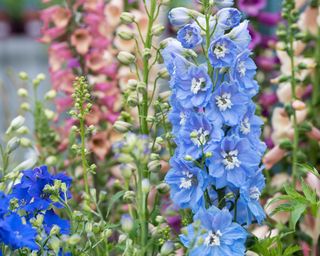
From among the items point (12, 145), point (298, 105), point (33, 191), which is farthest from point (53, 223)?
point (298, 105)

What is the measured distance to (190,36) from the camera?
156 centimetres

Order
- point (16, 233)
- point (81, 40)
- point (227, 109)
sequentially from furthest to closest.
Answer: point (81, 40) → point (227, 109) → point (16, 233)

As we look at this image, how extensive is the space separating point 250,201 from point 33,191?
Result: 14.8 inches

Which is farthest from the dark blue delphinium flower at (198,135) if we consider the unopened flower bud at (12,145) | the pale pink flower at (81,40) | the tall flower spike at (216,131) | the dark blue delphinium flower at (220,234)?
the pale pink flower at (81,40)

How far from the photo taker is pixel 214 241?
1482mm

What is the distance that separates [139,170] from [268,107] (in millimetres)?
1247

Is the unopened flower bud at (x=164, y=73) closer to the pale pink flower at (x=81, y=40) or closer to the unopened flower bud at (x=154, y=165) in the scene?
the unopened flower bud at (x=154, y=165)

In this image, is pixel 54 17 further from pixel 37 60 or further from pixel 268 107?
pixel 37 60

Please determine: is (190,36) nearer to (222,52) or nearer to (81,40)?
(222,52)

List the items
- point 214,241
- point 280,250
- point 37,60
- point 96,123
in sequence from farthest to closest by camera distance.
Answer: point 37,60 < point 96,123 < point 280,250 < point 214,241

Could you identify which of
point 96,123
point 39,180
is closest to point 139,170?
point 39,180

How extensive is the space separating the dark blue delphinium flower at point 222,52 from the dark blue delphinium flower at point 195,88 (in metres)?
0.03

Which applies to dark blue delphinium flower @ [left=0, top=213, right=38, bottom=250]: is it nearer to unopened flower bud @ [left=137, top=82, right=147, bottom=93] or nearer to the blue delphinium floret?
unopened flower bud @ [left=137, top=82, right=147, bottom=93]

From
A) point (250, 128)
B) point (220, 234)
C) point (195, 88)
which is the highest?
point (195, 88)
